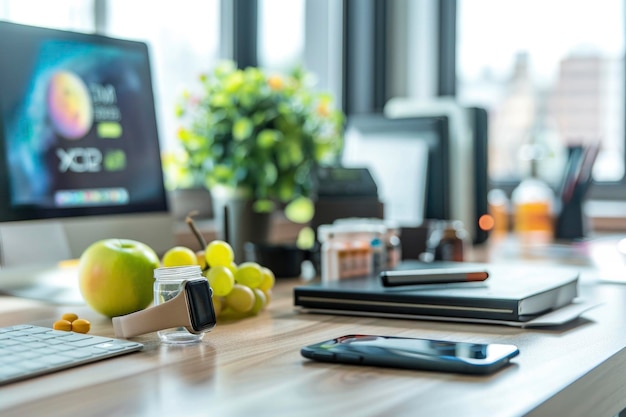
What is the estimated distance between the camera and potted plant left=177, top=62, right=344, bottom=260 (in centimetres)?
194

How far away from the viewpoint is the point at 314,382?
2.48 ft

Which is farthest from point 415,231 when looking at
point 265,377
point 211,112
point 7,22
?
point 265,377

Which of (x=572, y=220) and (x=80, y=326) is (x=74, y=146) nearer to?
(x=80, y=326)

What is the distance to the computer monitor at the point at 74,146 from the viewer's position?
1327 millimetres

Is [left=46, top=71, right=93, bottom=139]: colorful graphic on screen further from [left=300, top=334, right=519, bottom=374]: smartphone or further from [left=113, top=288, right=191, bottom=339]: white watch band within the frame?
[left=300, top=334, right=519, bottom=374]: smartphone

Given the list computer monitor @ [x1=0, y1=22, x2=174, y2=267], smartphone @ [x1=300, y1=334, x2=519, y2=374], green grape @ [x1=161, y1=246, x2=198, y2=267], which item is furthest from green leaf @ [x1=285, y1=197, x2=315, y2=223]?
smartphone @ [x1=300, y1=334, x2=519, y2=374]

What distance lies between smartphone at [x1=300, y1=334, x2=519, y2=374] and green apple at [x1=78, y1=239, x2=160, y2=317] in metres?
0.33

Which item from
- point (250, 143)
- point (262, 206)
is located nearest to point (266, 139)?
point (250, 143)

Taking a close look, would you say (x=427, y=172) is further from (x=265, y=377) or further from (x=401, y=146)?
(x=265, y=377)

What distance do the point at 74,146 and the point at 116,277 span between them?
403mm

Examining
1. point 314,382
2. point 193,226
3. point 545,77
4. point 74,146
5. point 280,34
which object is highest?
point 280,34

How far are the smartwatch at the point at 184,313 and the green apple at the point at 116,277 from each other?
5.7 inches

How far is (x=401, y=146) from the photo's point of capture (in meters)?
2.21

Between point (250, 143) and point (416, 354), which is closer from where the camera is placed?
point (416, 354)
